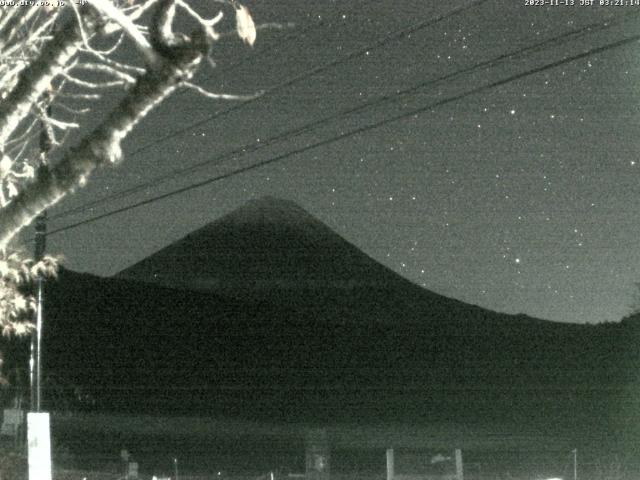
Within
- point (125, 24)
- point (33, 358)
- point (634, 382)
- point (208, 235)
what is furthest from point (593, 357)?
point (208, 235)

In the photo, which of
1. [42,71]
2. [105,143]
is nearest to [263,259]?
[42,71]

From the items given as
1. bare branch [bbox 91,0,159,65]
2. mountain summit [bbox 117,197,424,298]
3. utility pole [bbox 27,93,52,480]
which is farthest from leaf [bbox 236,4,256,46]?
mountain summit [bbox 117,197,424,298]

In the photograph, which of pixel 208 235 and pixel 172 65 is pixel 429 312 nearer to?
pixel 208 235

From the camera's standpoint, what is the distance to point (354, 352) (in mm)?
45062

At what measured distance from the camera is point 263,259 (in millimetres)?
111000

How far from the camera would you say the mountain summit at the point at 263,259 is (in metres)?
96.7

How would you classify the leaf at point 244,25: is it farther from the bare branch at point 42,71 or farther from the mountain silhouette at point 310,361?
the mountain silhouette at point 310,361

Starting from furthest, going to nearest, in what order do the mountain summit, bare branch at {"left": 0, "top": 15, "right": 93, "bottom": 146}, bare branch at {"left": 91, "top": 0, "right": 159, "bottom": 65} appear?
the mountain summit
bare branch at {"left": 0, "top": 15, "right": 93, "bottom": 146}
bare branch at {"left": 91, "top": 0, "right": 159, "bottom": 65}

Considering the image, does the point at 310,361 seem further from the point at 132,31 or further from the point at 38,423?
the point at 132,31

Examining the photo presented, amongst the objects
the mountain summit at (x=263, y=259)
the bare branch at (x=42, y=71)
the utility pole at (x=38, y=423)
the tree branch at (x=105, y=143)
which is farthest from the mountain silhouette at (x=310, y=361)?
the mountain summit at (x=263, y=259)

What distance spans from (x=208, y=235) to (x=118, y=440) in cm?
7689

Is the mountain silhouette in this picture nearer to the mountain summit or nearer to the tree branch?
the tree branch

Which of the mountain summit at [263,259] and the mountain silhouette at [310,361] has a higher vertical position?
the mountain summit at [263,259]

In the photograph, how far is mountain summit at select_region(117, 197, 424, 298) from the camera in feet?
317
